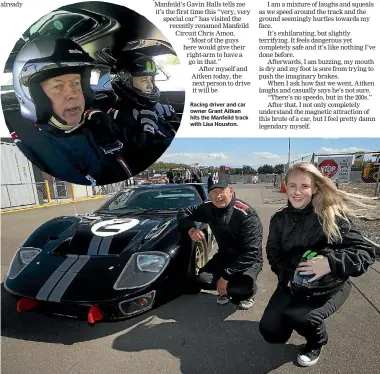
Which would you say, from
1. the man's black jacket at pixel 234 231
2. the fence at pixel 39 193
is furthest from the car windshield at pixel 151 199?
the fence at pixel 39 193

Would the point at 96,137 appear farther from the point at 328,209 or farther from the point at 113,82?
the point at 328,209

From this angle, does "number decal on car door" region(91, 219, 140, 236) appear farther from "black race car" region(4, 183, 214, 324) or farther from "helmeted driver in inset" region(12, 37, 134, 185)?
"helmeted driver in inset" region(12, 37, 134, 185)

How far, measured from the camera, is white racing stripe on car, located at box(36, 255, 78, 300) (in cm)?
169

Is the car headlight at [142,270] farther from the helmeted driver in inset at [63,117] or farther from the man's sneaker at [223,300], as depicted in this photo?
the helmeted driver in inset at [63,117]

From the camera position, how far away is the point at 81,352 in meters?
1.64

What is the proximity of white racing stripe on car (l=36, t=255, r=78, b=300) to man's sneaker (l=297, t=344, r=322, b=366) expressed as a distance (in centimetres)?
167

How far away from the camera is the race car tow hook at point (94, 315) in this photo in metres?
1.60

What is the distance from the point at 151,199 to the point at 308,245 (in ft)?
6.10

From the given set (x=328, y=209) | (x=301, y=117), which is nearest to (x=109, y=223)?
(x=328, y=209)

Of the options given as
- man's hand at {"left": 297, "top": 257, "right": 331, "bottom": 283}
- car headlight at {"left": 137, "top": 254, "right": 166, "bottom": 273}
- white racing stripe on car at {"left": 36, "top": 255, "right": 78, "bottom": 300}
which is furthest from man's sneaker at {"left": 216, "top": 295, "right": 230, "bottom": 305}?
white racing stripe on car at {"left": 36, "top": 255, "right": 78, "bottom": 300}

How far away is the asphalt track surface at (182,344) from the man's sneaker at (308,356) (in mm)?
30

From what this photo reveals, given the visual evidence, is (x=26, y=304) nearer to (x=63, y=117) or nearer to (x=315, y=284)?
(x=63, y=117)

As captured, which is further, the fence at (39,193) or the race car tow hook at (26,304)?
the fence at (39,193)

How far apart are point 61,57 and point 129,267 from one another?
2.06 meters
